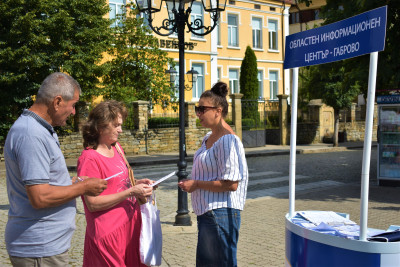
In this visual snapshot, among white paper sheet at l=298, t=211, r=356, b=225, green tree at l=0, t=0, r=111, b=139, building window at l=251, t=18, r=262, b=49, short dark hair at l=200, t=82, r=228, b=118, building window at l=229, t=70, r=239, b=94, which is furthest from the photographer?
building window at l=251, t=18, r=262, b=49

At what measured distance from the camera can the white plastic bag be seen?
→ 3184 millimetres

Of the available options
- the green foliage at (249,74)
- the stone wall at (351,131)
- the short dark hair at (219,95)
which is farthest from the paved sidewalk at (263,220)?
the green foliage at (249,74)

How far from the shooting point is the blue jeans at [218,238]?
→ 3.26m

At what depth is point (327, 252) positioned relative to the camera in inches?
114

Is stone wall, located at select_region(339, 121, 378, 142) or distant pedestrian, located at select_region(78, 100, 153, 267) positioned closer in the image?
distant pedestrian, located at select_region(78, 100, 153, 267)

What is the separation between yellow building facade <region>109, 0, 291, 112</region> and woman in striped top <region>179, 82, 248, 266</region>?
2429cm

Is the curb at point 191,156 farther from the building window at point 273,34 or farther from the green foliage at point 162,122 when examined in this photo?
the building window at point 273,34

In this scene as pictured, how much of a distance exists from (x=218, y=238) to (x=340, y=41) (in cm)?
177

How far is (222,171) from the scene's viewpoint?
10.8ft

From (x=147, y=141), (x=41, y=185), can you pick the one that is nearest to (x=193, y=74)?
(x=147, y=141)

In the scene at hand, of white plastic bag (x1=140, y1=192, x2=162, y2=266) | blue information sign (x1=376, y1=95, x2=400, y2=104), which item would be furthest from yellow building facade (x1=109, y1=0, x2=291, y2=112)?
white plastic bag (x1=140, y1=192, x2=162, y2=266)

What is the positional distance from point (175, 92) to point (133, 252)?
2168cm

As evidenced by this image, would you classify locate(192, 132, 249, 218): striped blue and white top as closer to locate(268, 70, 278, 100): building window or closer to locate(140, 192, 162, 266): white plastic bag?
locate(140, 192, 162, 266): white plastic bag

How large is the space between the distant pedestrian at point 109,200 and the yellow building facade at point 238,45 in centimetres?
2434
